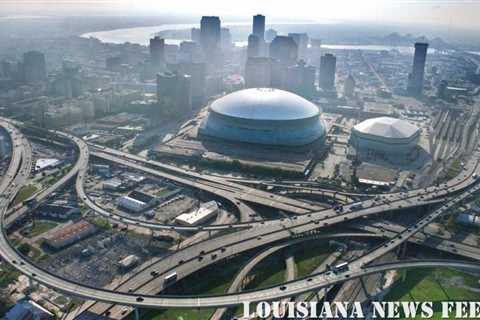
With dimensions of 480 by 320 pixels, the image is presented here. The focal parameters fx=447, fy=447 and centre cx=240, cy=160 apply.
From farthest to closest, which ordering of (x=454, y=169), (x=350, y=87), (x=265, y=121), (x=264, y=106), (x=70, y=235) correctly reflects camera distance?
(x=350, y=87) → (x=264, y=106) → (x=265, y=121) → (x=454, y=169) → (x=70, y=235)

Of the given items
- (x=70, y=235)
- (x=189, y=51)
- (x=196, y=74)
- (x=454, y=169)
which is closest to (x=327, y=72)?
(x=196, y=74)

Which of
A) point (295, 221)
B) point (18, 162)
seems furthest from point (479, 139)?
point (18, 162)

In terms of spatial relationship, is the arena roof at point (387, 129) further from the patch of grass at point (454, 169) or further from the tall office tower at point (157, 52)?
the tall office tower at point (157, 52)

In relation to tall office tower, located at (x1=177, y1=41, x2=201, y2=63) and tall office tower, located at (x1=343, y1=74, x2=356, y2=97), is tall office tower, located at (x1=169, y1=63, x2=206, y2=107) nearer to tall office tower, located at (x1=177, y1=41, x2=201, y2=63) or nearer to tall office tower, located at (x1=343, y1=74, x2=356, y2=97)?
tall office tower, located at (x1=343, y1=74, x2=356, y2=97)

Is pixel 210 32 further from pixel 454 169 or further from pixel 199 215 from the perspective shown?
pixel 199 215

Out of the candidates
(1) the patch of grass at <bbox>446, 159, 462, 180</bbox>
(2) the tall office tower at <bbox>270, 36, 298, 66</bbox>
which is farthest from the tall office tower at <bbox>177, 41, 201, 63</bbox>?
(1) the patch of grass at <bbox>446, 159, 462, 180</bbox>

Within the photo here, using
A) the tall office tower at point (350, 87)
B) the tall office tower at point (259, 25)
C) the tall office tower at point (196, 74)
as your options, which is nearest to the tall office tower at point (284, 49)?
the tall office tower at point (350, 87)

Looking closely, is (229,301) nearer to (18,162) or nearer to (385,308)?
(385,308)
